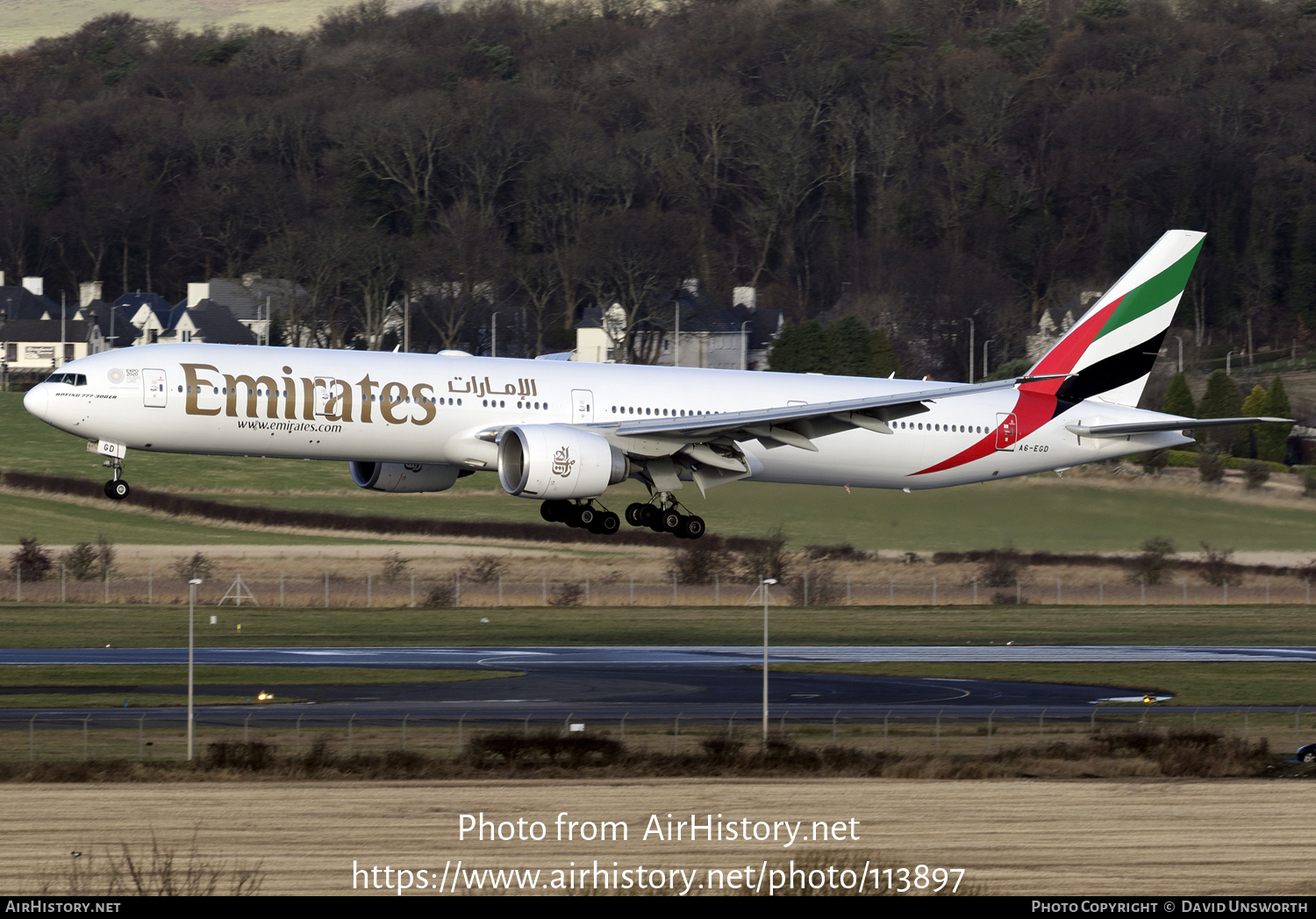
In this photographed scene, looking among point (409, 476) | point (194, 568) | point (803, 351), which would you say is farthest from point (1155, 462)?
point (803, 351)

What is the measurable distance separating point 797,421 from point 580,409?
20.4 feet

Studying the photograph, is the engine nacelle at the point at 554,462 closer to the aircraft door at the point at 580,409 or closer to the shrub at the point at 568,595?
the aircraft door at the point at 580,409

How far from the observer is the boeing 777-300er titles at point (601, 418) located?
1949 inches

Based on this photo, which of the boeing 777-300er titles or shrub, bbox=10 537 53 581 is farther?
shrub, bbox=10 537 53 581

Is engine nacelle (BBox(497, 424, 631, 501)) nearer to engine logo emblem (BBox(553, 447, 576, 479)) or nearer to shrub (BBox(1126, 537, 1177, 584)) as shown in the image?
engine logo emblem (BBox(553, 447, 576, 479))

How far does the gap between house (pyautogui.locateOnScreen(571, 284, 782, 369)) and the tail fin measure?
314 feet

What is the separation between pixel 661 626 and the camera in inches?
3054

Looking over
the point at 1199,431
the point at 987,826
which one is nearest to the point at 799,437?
the point at 987,826

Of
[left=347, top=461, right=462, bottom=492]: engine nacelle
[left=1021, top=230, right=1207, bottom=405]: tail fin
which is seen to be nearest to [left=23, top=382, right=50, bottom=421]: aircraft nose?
[left=347, top=461, right=462, bottom=492]: engine nacelle

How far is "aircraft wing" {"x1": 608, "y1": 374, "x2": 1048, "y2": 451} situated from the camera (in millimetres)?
51406

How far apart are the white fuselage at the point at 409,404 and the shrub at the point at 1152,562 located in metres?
25.2

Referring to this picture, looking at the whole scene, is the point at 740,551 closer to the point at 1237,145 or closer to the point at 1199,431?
the point at 1199,431

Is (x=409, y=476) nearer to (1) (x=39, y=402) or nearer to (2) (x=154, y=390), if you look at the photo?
(2) (x=154, y=390)

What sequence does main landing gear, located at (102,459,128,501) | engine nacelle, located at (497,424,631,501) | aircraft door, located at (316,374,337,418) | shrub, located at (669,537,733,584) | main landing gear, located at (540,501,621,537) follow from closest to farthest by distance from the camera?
aircraft door, located at (316,374,337,418)
main landing gear, located at (102,459,128,501)
engine nacelle, located at (497,424,631,501)
main landing gear, located at (540,501,621,537)
shrub, located at (669,537,733,584)
